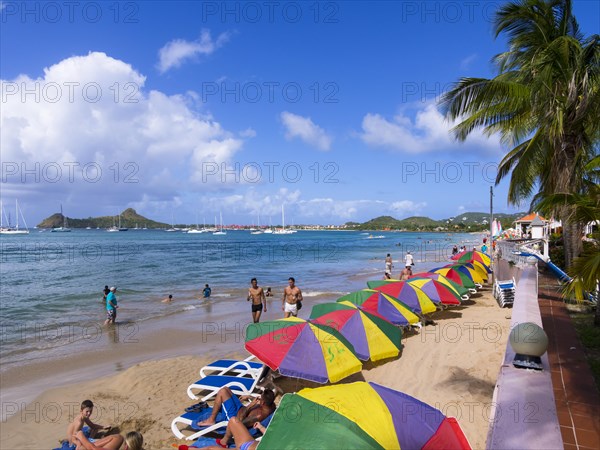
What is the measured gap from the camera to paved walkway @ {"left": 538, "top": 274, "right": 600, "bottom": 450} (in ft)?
13.0

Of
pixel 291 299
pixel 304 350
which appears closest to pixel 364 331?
pixel 304 350

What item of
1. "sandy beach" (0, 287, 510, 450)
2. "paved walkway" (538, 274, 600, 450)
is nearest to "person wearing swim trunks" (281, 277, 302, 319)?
"sandy beach" (0, 287, 510, 450)

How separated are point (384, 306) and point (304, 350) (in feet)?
12.4

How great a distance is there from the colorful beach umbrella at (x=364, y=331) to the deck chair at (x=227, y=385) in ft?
5.21

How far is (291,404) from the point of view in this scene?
11.9ft

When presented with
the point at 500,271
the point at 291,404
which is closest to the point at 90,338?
the point at 291,404

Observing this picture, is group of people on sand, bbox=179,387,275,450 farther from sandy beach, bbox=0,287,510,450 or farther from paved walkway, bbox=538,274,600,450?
paved walkway, bbox=538,274,600,450

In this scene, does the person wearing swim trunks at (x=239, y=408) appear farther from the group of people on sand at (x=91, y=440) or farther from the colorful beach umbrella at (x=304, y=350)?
the group of people on sand at (x=91, y=440)

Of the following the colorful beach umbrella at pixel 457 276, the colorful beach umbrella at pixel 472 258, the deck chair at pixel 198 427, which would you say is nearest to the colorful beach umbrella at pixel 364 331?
the deck chair at pixel 198 427

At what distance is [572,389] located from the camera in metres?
4.98

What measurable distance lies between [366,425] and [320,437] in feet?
1.48

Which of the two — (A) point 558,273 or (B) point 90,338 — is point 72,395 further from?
(A) point 558,273

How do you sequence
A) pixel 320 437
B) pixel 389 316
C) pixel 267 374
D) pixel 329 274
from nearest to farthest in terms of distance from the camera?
pixel 320 437 < pixel 267 374 < pixel 389 316 < pixel 329 274

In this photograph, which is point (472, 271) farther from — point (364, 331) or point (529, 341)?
point (529, 341)
